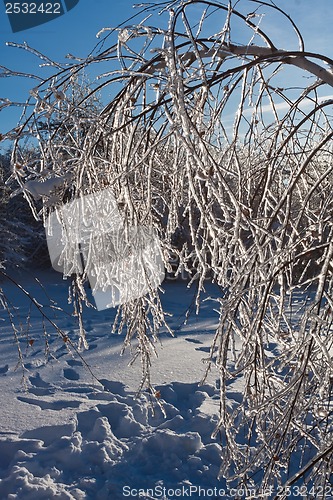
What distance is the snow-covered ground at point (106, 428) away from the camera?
3271mm

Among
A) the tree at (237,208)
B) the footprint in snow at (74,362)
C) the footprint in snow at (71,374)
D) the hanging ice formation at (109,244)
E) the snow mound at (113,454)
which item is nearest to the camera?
the tree at (237,208)

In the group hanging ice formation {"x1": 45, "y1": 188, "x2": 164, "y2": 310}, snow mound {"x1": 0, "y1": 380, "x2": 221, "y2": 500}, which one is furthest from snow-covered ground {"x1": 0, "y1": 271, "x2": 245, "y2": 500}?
hanging ice formation {"x1": 45, "y1": 188, "x2": 164, "y2": 310}

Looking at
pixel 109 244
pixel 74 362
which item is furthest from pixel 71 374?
pixel 109 244

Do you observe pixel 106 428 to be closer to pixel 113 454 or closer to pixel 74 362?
pixel 113 454

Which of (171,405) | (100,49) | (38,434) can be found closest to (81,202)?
(100,49)

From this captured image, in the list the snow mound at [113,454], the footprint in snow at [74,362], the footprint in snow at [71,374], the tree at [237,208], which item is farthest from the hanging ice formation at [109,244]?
the footprint in snow at [74,362]

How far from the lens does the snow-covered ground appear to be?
3.27 m

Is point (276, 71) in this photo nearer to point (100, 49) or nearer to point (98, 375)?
point (100, 49)

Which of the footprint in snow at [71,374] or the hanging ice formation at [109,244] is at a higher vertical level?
the hanging ice formation at [109,244]

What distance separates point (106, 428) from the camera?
406cm

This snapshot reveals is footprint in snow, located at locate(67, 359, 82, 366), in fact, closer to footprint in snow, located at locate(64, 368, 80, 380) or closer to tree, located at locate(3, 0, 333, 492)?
footprint in snow, located at locate(64, 368, 80, 380)

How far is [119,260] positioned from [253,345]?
2.76ft

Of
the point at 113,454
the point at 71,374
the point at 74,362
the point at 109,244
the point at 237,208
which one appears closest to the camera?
the point at 237,208

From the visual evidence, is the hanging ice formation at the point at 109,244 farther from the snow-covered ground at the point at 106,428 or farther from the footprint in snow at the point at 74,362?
the footprint in snow at the point at 74,362
